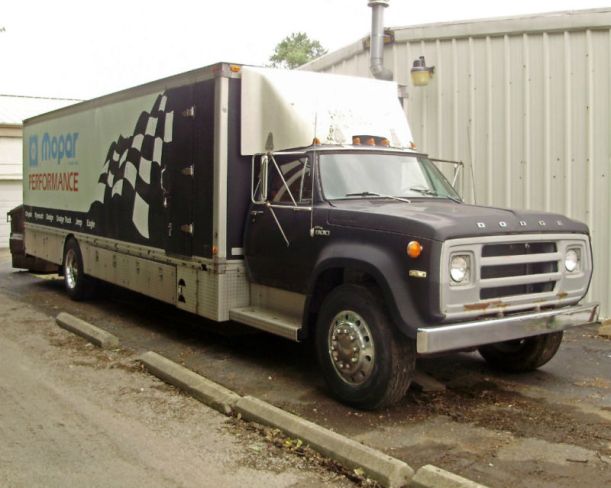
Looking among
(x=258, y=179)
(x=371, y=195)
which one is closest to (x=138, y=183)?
(x=258, y=179)

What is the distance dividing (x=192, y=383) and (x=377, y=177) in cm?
257

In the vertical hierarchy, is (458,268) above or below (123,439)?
above

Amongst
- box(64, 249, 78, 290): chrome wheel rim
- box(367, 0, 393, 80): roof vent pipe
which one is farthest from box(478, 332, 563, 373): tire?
box(64, 249, 78, 290): chrome wheel rim

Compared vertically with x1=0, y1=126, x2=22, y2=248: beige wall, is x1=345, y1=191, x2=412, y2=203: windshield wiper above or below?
below

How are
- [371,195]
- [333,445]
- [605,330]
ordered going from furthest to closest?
[605,330] < [371,195] < [333,445]

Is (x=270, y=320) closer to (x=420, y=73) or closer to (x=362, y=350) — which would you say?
(x=362, y=350)

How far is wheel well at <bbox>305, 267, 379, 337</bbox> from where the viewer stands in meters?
5.77

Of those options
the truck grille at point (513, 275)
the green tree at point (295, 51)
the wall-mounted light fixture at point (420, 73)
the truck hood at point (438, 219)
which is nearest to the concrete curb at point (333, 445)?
the truck grille at point (513, 275)

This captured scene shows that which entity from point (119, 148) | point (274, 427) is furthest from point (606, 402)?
point (119, 148)

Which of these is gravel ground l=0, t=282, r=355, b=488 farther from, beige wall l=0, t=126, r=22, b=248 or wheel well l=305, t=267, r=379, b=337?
beige wall l=0, t=126, r=22, b=248

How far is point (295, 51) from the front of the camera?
52.0 metres

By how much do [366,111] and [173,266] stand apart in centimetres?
285

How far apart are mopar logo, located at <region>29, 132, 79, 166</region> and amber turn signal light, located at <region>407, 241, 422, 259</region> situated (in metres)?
7.47

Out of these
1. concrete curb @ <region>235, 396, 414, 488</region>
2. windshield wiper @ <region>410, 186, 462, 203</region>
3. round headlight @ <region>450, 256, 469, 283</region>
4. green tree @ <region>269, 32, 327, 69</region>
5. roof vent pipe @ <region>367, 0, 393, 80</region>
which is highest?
green tree @ <region>269, 32, 327, 69</region>
